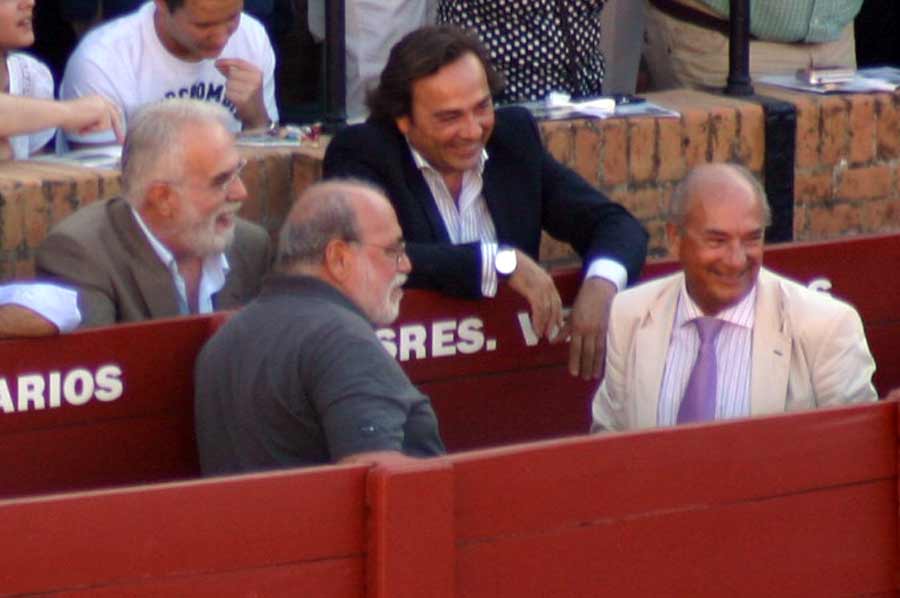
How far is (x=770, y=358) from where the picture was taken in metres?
4.98

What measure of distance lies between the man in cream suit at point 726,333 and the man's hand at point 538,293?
294mm

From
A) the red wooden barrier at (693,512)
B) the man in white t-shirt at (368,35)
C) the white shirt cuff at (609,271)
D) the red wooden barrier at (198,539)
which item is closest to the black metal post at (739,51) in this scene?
the man in white t-shirt at (368,35)

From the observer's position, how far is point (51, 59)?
25.4ft

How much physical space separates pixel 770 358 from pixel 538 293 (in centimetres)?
68

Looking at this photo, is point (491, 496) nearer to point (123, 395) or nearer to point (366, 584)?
point (366, 584)

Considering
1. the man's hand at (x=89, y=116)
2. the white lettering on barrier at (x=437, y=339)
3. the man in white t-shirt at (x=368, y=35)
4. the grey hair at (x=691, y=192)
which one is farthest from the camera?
the man in white t-shirt at (x=368, y=35)

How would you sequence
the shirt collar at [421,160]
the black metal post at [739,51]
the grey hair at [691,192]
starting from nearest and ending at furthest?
1. the grey hair at [691,192]
2. the shirt collar at [421,160]
3. the black metal post at [739,51]

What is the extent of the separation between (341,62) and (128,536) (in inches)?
115

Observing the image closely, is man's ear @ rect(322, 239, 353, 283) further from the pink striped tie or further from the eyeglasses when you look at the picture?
the pink striped tie

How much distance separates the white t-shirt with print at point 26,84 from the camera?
606 cm

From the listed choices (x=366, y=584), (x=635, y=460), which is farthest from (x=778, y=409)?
(x=366, y=584)

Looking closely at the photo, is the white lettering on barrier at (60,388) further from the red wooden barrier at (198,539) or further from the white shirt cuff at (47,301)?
Result: the red wooden barrier at (198,539)

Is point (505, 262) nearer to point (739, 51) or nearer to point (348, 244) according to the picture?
point (348, 244)

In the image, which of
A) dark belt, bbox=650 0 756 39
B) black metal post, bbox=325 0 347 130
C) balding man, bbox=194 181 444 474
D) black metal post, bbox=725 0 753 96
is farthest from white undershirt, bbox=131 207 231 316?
dark belt, bbox=650 0 756 39
